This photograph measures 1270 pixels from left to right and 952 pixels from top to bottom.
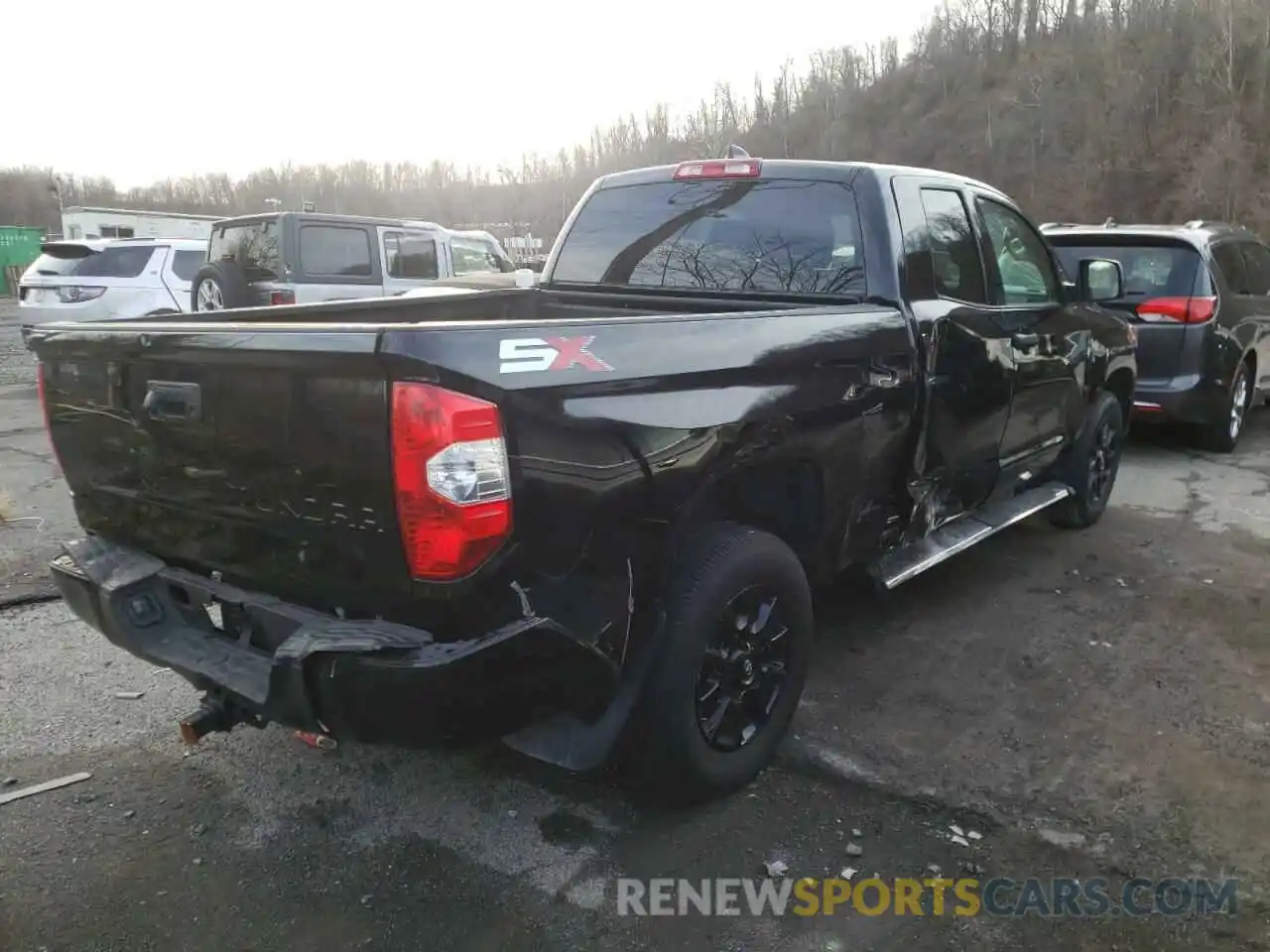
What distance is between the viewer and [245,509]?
8.27ft

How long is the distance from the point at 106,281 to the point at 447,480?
1160 cm

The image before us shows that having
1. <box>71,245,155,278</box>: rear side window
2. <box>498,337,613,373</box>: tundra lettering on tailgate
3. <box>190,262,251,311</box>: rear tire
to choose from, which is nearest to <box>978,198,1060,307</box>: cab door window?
<box>498,337,613,373</box>: tundra lettering on tailgate

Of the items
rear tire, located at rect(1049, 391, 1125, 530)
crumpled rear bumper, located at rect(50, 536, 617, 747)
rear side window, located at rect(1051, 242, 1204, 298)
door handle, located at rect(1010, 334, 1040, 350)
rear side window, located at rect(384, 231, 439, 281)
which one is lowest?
rear tire, located at rect(1049, 391, 1125, 530)

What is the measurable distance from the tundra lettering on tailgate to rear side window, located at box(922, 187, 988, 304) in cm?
200

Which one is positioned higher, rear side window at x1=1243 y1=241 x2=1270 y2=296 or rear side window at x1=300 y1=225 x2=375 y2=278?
rear side window at x1=300 y1=225 x2=375 y2=278

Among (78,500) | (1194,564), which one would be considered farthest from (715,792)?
(1194,564)

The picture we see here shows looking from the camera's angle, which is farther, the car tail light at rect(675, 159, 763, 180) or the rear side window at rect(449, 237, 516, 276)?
the rear side window at rect(449, 237, 516, 276)

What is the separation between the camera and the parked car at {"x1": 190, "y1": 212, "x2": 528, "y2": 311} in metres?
9.73

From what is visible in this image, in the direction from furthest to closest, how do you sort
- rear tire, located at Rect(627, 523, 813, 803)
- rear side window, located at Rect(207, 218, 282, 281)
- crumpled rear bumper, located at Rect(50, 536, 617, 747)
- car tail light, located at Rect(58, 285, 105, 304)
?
car tail light, located at Rect(58, 285, 105, 304) < rear side window, located at Rect(207, 218, 282, 281) < rear tire, located at Rect(627, 523, 813, 803) < crumpled rear bumper, located at Rect(50, 536, 617, 747)

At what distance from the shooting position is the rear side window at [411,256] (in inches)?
432

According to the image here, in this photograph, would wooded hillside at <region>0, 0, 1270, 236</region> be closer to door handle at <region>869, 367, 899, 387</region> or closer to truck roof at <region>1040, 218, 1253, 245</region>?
truck roof at <region>1040, 218, 1253, 245</region>

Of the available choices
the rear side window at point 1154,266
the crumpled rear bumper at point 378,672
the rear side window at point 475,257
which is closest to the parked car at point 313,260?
the rear side window at point 475,257

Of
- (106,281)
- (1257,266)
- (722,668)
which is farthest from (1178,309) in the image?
(106,281)

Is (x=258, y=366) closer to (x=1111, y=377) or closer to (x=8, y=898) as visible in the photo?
(x=8, y=898)
